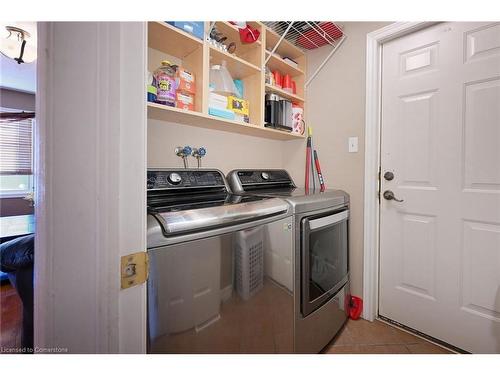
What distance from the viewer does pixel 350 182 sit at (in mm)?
1741

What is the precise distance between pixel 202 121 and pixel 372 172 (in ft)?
3.90

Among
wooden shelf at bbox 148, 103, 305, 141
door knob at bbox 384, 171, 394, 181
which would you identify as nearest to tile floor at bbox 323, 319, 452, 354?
door knob at bbox 384, 171, 394, 181

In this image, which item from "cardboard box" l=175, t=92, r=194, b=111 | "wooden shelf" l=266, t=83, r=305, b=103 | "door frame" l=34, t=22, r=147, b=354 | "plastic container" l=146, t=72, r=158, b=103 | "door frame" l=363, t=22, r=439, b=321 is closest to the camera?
"door frame" l=34, t=22, r=147, b=354

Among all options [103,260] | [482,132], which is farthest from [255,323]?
[482,132]

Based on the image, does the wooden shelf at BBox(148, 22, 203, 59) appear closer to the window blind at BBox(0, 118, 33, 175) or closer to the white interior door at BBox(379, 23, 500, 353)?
the white interior door at BBox(379, 23, 500, 353)

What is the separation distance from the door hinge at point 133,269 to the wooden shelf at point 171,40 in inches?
43.4

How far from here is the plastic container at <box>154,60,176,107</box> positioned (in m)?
Answer: 1.18

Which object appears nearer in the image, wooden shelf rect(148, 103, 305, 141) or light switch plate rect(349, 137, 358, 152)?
wooden shelf rect(148, 103, 305, 141)

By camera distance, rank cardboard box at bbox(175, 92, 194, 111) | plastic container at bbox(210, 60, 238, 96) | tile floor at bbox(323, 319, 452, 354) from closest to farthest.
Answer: cardboard box at bbox(175, 92, 194, 111)
tile floor at bbox(323, 319, 452, 354)
plastic container at bbox(210, 60, 238, 96)

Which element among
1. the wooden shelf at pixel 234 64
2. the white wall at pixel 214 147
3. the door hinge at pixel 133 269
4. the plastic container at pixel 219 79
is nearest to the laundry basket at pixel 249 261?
the door hinge at pixel 133 269

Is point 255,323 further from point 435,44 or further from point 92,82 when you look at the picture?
point 435,44

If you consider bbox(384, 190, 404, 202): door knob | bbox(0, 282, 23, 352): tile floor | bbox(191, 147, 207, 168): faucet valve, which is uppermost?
bbox(191, 147, 207, 168): faucet valve

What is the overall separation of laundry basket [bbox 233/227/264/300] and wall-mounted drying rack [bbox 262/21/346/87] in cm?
127
